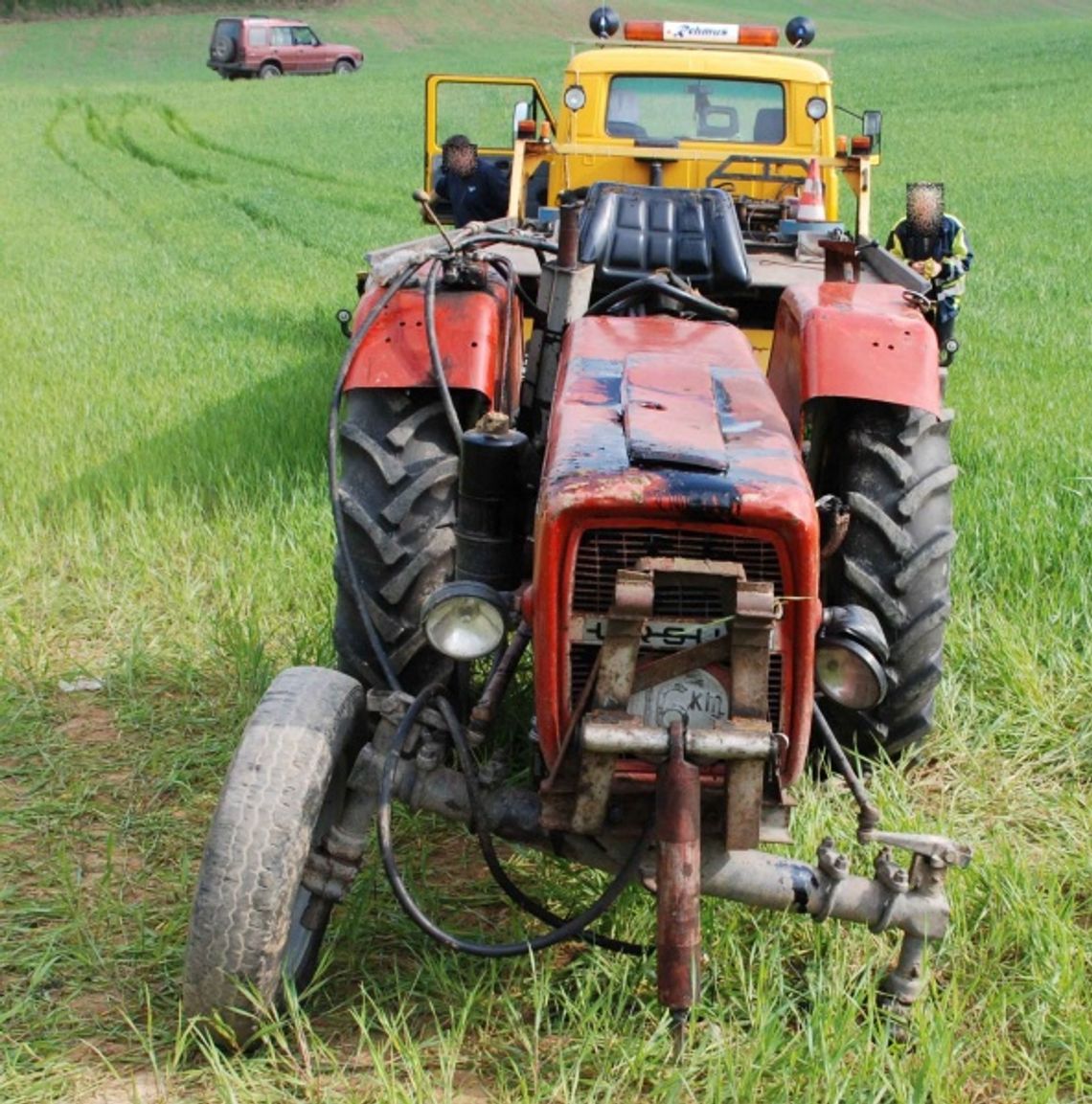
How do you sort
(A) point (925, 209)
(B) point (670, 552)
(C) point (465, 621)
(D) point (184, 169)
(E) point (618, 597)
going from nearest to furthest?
(E) point (618, 597), (B) point (670, 552), (C) point (465, 621), (A) point (925, 209), (D) point (184, 169)

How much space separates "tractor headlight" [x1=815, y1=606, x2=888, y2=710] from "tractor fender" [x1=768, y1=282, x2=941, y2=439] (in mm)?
955

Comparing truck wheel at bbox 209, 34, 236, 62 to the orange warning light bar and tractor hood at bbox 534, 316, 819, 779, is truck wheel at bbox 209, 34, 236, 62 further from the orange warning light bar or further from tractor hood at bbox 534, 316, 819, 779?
tractor hood at bbox 534, 316, 819, 779

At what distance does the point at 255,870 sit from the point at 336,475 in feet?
4.06

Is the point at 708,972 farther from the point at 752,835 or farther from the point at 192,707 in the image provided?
the point at 192,707

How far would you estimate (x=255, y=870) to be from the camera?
280 cm

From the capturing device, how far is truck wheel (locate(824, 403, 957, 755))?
371 cm

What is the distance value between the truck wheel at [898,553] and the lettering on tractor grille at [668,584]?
108 centimetres

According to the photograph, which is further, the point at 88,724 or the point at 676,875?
the point at 88,724

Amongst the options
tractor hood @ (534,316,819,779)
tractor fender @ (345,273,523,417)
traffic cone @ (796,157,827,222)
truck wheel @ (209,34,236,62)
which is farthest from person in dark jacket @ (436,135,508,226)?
truck wheel @ (209,34,236,62)

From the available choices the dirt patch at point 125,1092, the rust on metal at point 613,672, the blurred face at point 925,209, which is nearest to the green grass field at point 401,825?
the dirt patch at point 125,1092

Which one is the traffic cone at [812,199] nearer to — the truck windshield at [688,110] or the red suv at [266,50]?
the truck windshield at [688,110]

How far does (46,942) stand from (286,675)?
766 millimetres

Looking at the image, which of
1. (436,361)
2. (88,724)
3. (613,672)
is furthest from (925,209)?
(613,672)

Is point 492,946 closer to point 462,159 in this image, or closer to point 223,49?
point 462,159
